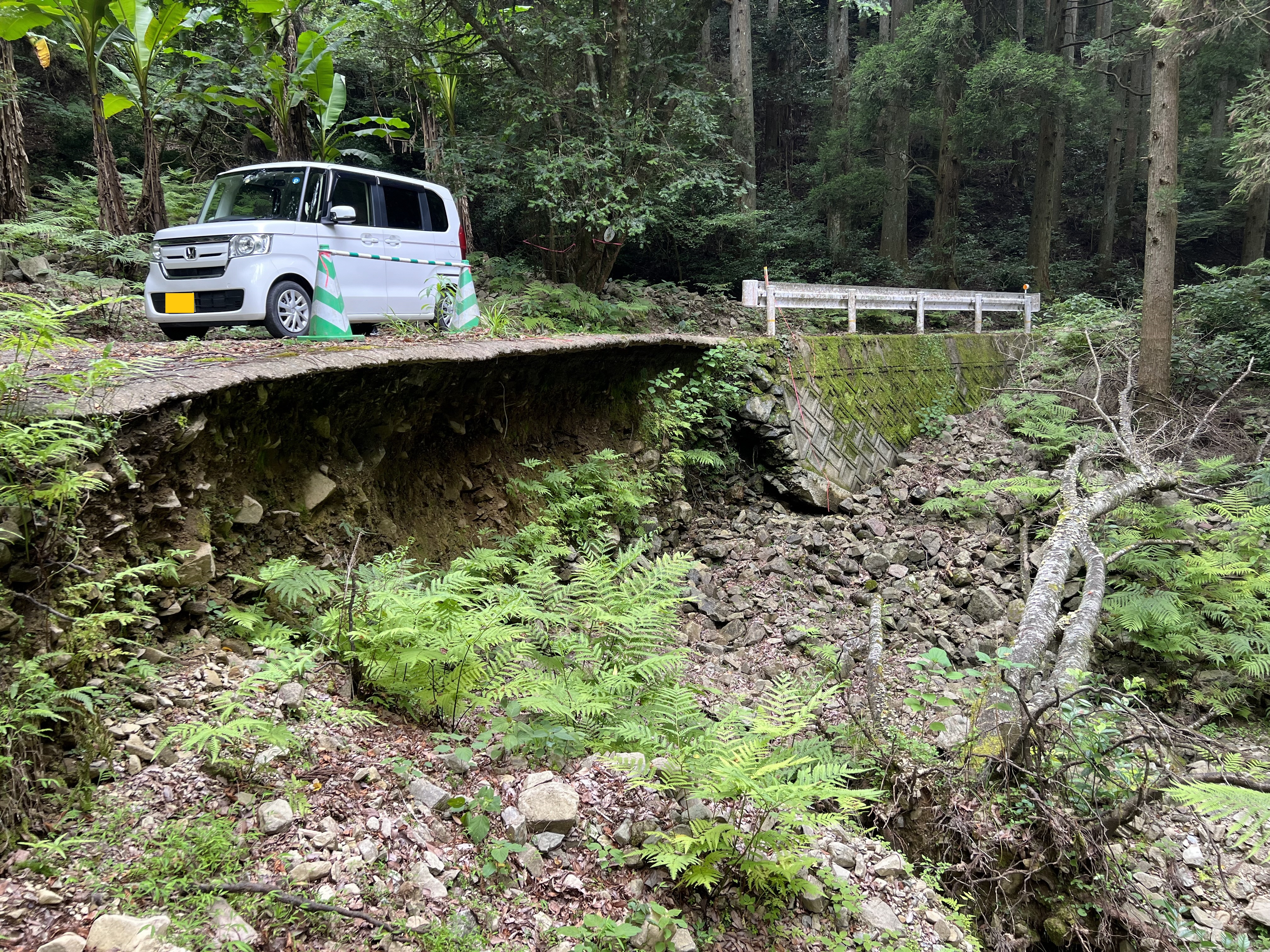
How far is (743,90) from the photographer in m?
19.4

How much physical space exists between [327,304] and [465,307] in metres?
1.74

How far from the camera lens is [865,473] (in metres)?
10.6

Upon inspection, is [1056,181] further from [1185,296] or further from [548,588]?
[548,588]

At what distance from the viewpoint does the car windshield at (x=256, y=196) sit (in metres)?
7.23

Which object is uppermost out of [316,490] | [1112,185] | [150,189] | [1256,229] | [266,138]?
[1112,185]

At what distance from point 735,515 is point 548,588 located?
520 cm

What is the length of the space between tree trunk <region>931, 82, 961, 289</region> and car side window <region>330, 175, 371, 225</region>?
56.1 feet

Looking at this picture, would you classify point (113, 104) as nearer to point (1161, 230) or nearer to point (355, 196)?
point (355, 196)


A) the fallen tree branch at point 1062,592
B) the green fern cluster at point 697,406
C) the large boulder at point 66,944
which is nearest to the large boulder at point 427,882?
the large boulder at point 66,944

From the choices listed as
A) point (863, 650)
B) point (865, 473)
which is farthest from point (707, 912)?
point (865, 473)

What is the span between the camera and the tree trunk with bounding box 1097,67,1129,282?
76.7 feet

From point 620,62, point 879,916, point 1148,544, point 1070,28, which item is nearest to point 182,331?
point 620,62

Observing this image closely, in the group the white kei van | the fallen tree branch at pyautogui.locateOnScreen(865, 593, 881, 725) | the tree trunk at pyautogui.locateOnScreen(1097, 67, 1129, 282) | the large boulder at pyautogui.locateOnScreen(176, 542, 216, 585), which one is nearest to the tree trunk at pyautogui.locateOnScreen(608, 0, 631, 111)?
the white kei van

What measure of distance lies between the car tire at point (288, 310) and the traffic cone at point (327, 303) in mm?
54
